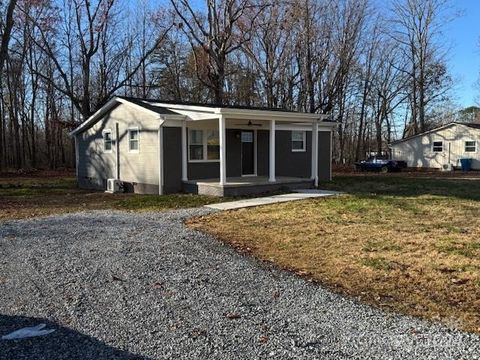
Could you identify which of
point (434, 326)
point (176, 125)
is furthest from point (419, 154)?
point (434, 326)

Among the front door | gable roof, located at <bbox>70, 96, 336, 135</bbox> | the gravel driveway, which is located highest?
gable roof, located at <bbox>70, 96, 336, 135</bbox>

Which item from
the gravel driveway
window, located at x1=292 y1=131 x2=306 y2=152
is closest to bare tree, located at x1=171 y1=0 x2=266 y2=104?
window, located at x1=292 y1=131 x2=306 y2=152

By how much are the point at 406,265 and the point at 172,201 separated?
811cm

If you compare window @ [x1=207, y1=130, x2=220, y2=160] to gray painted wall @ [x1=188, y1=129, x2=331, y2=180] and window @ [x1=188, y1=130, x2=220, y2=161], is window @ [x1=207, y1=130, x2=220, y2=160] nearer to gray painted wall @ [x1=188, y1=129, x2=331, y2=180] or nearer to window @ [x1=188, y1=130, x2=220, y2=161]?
window @ [x1=188, y1=130, x2=220, y2=161]

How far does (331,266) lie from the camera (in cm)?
573

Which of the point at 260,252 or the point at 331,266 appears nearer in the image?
the point at 331,266

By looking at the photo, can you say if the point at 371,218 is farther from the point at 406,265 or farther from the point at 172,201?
the point at 172,201

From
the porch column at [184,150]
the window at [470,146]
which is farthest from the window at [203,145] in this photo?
the window at [470,146]

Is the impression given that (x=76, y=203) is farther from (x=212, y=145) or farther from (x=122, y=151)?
(x=212, y=145)

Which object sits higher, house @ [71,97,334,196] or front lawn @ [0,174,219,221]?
house @ [71,97,334,196]

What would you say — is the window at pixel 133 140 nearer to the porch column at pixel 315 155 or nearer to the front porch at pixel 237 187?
the front porch at pixel 237 187

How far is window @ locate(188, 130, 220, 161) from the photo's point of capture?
625 inches

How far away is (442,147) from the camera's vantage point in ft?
101

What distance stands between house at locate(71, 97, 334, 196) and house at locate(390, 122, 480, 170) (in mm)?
14441
